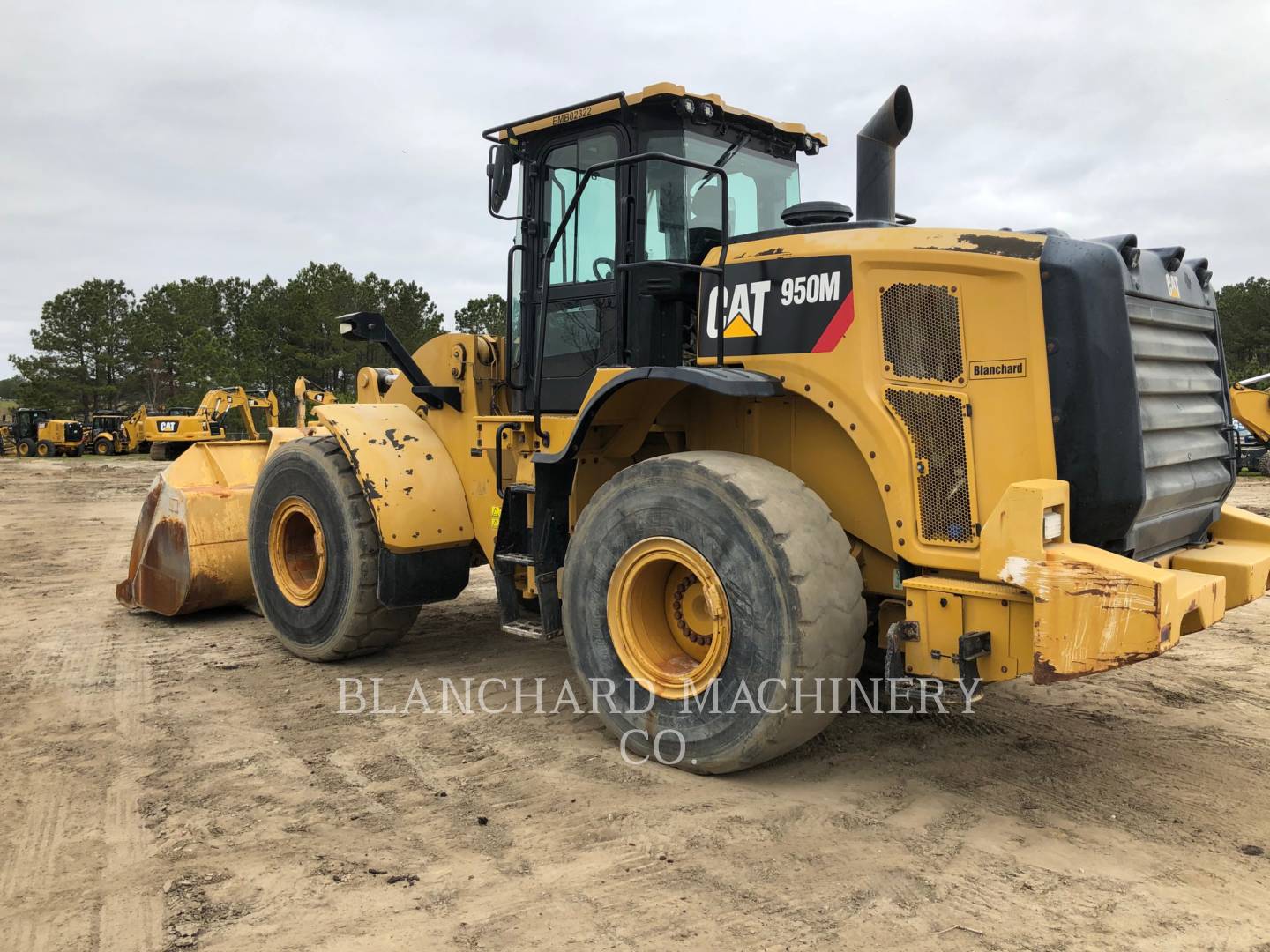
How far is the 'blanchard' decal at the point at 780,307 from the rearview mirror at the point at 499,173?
5.00 feet

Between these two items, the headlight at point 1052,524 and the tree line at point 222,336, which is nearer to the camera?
the headlight at point 1052,524

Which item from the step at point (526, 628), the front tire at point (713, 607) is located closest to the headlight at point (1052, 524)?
the front tire at point (713, 607)

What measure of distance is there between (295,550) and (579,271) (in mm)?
2821

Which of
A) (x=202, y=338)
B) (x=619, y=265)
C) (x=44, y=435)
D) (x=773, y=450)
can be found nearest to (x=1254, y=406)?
(x=773, y=450)

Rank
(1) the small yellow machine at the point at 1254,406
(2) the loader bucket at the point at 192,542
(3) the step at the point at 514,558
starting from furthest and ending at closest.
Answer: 1. (1) the small yellow machine at the point at 1254,406
2. (2) the loader bucket at the point at 192,542
3. (3) the step at the point at 514,558

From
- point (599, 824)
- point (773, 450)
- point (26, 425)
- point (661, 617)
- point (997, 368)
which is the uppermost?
point (26, 425)

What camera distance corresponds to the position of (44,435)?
37.8 meters

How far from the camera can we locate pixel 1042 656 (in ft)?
11.3

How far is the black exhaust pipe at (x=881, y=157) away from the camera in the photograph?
4.65 m

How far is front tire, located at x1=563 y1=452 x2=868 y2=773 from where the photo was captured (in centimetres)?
387

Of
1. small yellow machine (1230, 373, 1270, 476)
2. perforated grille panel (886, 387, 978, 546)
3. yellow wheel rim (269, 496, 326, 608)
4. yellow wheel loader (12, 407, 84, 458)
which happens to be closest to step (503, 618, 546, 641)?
yellow wheel rim (269, 496, 326, 608)

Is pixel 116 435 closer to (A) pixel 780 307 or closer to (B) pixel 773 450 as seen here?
(B) pixel 773 450

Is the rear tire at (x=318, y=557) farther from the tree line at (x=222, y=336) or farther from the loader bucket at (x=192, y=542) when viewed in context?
the tree line at (x=222, y=336)

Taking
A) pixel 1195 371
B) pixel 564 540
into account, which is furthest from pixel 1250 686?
pixel 564 540
